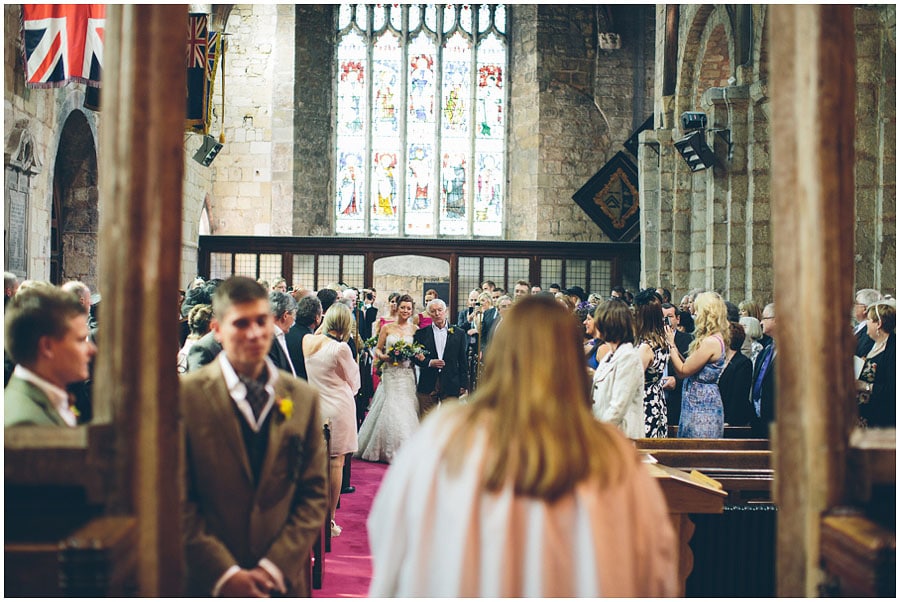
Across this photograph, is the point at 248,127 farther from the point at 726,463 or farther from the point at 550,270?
the point at 726,463

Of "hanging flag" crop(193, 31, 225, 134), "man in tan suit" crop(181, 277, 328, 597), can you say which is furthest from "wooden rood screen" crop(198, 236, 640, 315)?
"man in tan suit" crop(181, 277, 328, 597)

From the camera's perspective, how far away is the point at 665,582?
2.10m

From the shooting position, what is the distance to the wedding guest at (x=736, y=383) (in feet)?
19.0

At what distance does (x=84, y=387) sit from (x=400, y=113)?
690 inches

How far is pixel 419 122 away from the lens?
21.1 m

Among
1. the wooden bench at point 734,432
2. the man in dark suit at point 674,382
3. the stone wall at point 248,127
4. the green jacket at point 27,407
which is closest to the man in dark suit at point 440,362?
the man in dark suit at point 674,382

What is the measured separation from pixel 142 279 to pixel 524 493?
3.18 ft

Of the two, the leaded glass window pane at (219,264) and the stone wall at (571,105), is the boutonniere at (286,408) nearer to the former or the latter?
the leaded glass window pane at (219,264)

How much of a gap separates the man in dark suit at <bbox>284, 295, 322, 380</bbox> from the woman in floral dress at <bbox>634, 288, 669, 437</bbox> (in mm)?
1904

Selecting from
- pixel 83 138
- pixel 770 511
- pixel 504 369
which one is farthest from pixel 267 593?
pixel 83 138

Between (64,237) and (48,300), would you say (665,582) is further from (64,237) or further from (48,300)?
(64,237)

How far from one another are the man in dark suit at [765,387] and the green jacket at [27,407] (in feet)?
13.7

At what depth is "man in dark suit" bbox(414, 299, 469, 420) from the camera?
834 cm

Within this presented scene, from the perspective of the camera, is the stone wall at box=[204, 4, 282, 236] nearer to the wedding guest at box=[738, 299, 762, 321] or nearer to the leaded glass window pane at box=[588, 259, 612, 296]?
the leaded glass window pane at box=[588, 259, 612, 296]
